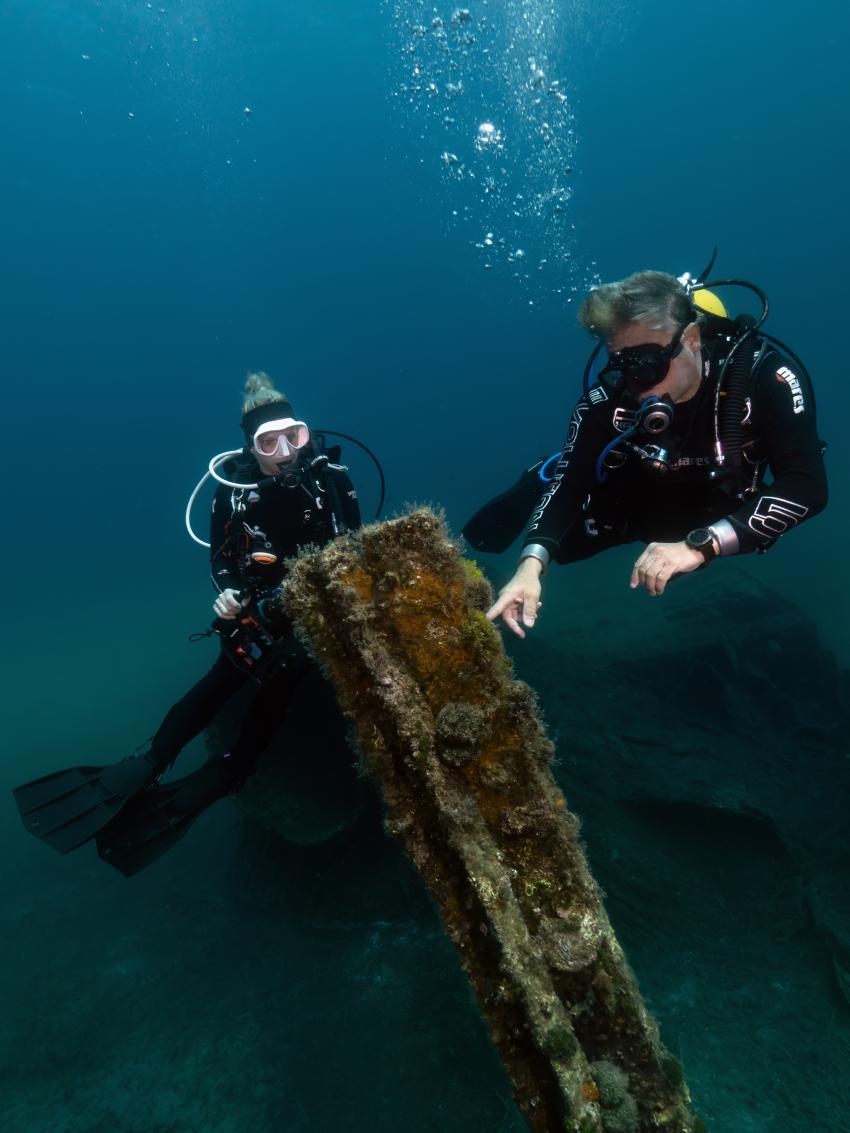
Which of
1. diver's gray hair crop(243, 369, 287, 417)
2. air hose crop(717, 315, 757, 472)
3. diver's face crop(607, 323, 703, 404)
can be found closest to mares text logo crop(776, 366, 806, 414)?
air hose crop(717, 315, 757, 472)

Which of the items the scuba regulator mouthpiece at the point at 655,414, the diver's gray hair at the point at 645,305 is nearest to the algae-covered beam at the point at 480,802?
the scuba regulator mouthpiece at the point at 655,414

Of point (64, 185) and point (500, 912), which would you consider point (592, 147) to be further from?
point (500, 912)

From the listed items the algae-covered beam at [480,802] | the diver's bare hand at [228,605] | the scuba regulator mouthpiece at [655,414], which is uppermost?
the diver's bare hand at [228,605]

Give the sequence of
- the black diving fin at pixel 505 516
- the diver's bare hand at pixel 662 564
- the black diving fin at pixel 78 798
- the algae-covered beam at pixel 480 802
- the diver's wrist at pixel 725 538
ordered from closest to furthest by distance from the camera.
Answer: the algae-covered beam at pixel 480 802 → the diver's bare hand at pixel 662 564 → the diver's wrist at pixel 725 538 → the black diving fin at pixel 78 798 → the black diving fin at pixel 505 516

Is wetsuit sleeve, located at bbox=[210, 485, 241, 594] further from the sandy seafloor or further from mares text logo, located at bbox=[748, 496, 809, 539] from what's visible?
mares text logo, located at bbox=[748, 496, 809, 539]

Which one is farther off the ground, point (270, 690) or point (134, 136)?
point (134, 136)

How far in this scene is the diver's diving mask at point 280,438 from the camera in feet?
18.6

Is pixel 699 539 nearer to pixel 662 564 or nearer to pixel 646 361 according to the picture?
pixel 662 564

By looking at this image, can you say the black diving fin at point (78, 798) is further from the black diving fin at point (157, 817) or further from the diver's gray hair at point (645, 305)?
the diver's gray hair at point (645, 305)

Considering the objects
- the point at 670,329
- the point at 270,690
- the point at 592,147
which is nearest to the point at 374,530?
the point at 670,329

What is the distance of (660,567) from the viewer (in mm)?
2508

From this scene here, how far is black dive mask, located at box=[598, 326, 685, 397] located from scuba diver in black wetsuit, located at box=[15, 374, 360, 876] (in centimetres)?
271

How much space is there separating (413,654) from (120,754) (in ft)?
47.2

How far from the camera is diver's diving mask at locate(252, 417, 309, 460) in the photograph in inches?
223
